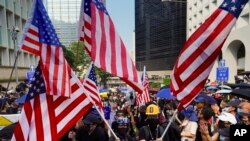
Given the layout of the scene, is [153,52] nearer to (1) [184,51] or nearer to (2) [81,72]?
(2) [81,72]

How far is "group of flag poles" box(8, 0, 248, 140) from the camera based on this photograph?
4.93 m

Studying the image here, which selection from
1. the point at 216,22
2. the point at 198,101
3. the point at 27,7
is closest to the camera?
the point at 216,22

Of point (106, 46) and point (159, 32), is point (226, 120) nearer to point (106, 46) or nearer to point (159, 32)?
point (106, 46)

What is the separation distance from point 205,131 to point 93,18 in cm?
246

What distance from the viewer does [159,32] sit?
304 ft

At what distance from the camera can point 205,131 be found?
233 inches

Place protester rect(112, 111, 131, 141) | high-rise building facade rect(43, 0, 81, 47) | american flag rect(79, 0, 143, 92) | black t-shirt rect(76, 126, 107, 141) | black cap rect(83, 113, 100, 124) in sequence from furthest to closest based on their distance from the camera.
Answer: high-rise building facade rect(43, 0, 81, 47) → protester rect(112, 111, 131, 141) → black cap rect(83, 113, 100, 124) → black t-shirt rect(76, 126, 107, 141) → american flag rect(79, 0, 143, 92)

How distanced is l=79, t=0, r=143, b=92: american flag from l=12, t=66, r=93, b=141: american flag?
0.68 m

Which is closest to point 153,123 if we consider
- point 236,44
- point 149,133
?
point 149,133

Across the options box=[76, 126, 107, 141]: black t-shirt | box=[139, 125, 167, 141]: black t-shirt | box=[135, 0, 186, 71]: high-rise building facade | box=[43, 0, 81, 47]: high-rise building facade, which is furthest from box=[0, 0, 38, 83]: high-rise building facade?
box=[135, 0, 186, 71]: high-rise building facade

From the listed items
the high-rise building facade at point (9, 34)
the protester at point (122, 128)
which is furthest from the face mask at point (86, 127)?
the high-rise building facade at point (9, 34)

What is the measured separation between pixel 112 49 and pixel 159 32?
8796 cm

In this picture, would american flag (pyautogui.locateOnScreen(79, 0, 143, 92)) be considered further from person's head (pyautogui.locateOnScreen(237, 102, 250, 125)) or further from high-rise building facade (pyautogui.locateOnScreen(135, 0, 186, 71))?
high-rise building facade (pyautogui.locateOnScreen(135, 0, 186, 71))

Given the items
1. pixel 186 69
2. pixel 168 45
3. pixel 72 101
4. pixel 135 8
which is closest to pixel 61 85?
pixel 72 101
